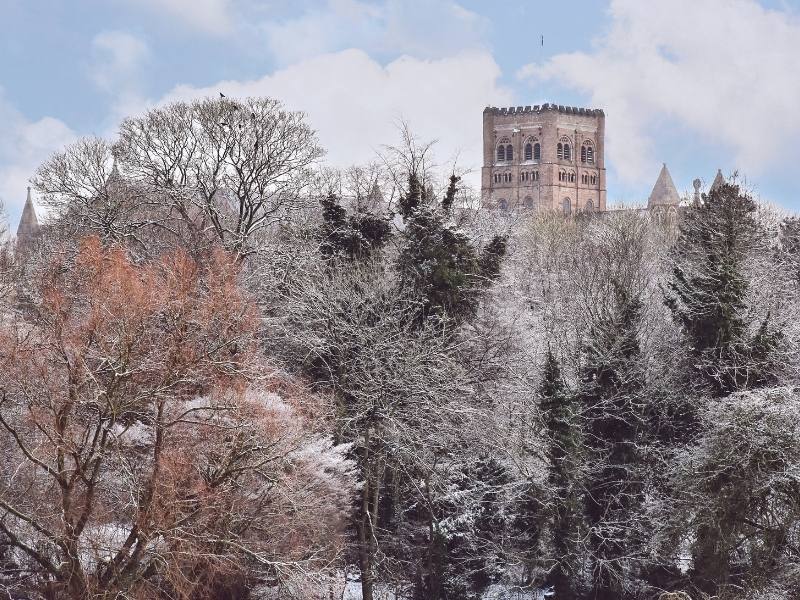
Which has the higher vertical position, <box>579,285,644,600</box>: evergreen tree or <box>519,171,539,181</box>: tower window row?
<box>519,171,539,181</box>: tower window row

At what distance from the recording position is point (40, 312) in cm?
1778

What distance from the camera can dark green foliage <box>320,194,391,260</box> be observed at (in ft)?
95.2

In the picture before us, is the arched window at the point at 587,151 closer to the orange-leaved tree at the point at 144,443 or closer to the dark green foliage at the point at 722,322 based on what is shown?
the dark green foliage at the point at 722,322

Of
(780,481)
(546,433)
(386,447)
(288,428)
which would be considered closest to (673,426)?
(546,433)

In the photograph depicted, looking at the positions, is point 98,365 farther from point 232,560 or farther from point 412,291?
point 412,291

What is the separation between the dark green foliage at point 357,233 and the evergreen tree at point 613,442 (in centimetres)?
689

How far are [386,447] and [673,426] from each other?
25.0 ft

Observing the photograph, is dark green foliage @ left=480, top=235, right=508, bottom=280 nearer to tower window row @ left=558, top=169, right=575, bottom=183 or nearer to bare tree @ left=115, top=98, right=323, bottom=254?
bare tree @ left=115, top=98, right=323, bottom=254

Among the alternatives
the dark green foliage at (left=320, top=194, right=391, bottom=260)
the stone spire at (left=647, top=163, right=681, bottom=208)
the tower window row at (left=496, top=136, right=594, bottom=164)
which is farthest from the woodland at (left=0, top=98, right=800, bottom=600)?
the tower window row at (left=496, top=136, right=594, bottom=164)

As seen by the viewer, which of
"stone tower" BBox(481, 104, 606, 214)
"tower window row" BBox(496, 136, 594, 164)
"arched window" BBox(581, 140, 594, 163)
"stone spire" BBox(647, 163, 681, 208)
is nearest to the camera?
"stone spire" BBox(647, 163, 681, 208)

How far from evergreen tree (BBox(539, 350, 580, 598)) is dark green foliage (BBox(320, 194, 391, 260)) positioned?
6.43 meters

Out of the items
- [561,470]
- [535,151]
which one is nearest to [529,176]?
[535,151]

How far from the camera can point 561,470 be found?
25141 mm

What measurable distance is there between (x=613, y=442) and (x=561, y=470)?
2219 mm
